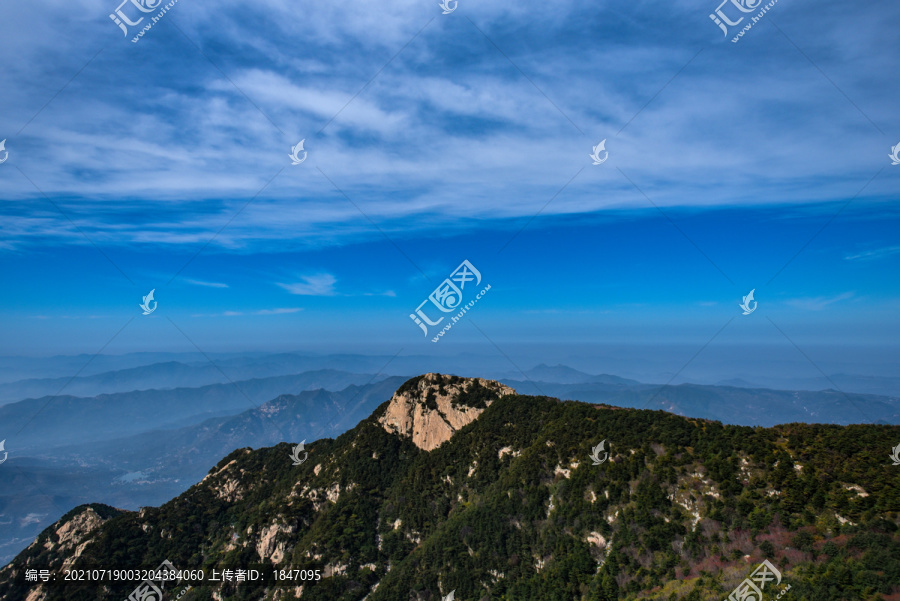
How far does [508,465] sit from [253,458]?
6650cm

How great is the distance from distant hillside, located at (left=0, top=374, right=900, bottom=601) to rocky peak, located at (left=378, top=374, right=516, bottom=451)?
0.32 metres

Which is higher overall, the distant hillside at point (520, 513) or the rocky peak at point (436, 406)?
the rocky peak at point (436, 406)

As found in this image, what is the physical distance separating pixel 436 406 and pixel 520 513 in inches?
1198

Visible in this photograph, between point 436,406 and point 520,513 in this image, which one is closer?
point 520,513

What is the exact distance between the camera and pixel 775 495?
45.5m

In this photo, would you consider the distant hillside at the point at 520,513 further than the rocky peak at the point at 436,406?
No

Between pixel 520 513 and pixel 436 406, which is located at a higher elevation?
pixel 436 406

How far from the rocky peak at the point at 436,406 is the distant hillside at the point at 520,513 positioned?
32 centimetres

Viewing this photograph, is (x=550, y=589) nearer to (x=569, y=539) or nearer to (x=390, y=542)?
(x=569, y=539)

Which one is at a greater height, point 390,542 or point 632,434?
point 632,434

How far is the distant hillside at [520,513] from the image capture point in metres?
42.1

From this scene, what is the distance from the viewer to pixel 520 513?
63.0 m

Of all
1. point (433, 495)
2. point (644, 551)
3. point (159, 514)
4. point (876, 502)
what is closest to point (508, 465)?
point (433, 495)

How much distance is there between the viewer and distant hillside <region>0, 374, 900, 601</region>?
138 ft
